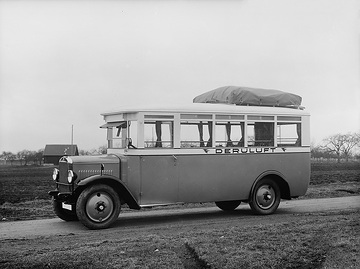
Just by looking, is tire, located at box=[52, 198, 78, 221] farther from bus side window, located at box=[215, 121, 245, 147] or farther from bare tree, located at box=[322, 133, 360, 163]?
bare tree, located at box=[322, 133, 360, 163]

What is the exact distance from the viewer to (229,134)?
37.1ft

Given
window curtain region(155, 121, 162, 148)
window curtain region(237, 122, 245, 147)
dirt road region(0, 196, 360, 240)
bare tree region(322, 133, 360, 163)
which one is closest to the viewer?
dirt road region(0, 196, 360, 240)

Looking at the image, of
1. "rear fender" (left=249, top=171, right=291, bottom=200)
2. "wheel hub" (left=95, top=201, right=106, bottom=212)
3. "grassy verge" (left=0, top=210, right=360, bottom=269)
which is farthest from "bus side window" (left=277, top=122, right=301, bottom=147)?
"wheel hub" (left=95, top=201, right=106, bottom=212)

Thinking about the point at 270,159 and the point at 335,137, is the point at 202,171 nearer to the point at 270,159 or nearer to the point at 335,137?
the point at 270,159

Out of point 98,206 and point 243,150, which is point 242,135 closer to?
point 243,150

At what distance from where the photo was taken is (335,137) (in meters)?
47.5

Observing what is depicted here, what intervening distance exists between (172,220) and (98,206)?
2.00 meters

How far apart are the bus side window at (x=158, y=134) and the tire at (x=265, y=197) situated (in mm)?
2500

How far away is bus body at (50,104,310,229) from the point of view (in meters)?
9.92

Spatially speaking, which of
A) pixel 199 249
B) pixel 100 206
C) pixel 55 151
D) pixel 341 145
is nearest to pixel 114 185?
pixel 100 206

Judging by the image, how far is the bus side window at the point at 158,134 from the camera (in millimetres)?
10367

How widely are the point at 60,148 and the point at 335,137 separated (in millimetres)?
45866

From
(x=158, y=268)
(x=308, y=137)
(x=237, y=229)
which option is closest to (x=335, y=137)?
(x=308, y=137)

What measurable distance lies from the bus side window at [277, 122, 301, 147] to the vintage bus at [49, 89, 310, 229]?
3 centimetres
